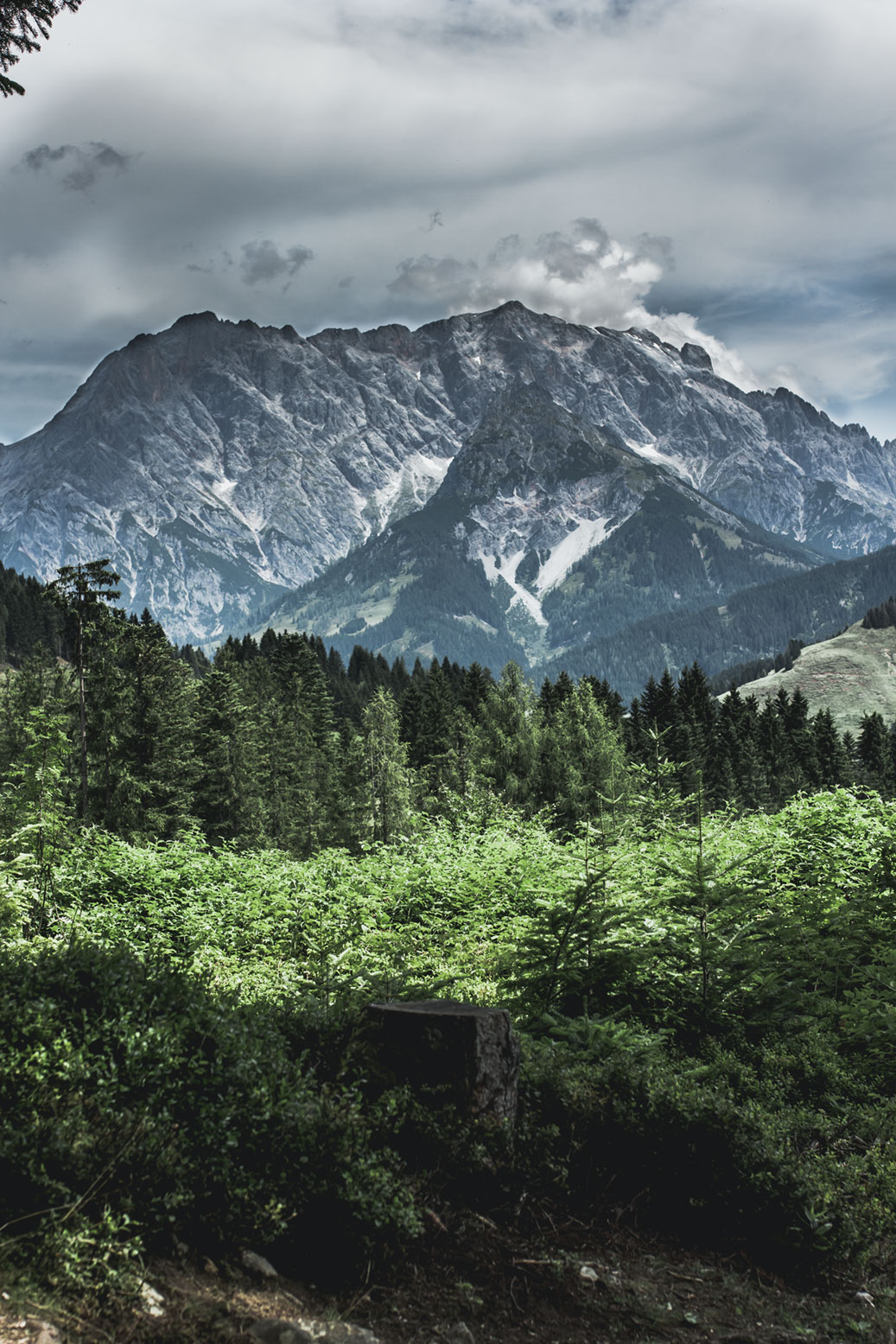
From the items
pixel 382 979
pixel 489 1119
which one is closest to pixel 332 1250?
pixel 489 1119

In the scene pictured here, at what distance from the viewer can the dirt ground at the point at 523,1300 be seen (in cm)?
555

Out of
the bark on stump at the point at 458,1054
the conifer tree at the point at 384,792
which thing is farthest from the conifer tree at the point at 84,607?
the bark on stump at the point at 458,1054

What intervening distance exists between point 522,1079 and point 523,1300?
237cm

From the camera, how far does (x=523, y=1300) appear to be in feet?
22.2

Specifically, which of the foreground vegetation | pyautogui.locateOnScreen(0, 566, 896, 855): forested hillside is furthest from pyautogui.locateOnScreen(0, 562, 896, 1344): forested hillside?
pyautogui.locateOnScreen(0, 566, 896, 855): forested hillside

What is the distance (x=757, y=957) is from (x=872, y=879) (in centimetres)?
367

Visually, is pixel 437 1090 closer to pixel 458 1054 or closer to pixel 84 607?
pixel 458 1054

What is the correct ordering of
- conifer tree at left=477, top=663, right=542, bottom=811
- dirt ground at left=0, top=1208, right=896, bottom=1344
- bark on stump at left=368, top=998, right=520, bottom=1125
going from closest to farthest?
dirt ground at left=0, top=1208, right=896, bottom=1344, bark on stump at left=368, top=998, right=520, bottom=1125, conifer tree at left=477, top=663, right=542, bottom=811

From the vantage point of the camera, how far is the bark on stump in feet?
27.3

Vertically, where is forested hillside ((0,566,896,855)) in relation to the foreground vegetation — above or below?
above

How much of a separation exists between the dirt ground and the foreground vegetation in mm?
256

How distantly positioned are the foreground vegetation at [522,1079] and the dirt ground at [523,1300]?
256 mm

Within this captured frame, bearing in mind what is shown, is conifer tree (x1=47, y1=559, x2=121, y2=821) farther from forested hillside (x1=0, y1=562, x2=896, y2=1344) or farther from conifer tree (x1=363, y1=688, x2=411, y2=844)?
conifer tree (x1=363, y1=688, x2=411, y2=844)

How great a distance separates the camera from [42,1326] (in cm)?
504
